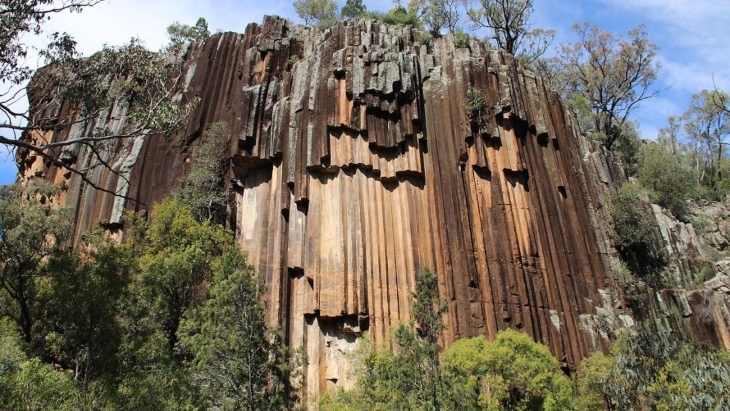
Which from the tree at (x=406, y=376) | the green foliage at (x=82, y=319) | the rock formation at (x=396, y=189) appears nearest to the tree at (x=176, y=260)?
the rock formation at (x=396, y=189)

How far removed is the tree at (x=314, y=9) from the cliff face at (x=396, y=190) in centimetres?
1628

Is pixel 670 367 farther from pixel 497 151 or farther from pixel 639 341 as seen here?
Answer: pixel 497 151

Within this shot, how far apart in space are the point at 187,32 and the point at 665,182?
92.8 feet

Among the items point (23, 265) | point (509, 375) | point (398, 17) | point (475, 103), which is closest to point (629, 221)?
point (475, 103)

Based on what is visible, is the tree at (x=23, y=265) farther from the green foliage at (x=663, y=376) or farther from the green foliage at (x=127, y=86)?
the green foliage at (x=663, y=376)

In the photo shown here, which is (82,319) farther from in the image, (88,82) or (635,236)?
(635,236)

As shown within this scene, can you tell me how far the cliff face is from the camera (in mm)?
18766

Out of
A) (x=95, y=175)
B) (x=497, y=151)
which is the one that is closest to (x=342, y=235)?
(x=497, y=151)

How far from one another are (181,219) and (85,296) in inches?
263

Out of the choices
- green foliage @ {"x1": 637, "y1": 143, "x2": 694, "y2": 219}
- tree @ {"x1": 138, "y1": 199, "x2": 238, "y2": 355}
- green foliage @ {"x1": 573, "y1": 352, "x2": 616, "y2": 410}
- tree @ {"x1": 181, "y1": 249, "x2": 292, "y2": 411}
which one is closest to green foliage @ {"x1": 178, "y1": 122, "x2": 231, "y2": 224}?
tree @ {"x1": 138, "y1": 199, "x2": 238, "y2": 355}

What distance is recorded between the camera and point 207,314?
50.8ft

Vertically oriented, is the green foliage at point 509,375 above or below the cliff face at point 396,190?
below

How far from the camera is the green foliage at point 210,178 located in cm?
2259

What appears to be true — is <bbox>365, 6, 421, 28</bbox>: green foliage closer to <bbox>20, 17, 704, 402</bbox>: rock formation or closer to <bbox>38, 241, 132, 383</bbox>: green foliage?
<bbox>20, 17, 704, 402</bbox>: rock formation
